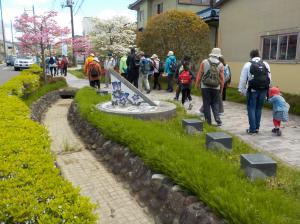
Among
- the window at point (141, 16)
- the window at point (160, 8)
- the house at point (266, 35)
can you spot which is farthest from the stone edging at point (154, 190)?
the window at point (141, 16)

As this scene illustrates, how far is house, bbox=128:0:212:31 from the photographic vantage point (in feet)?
71.9

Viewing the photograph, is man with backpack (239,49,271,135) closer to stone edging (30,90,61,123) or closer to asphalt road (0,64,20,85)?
stone edging (30,90,61,123)

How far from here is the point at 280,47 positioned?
1059 centimetres

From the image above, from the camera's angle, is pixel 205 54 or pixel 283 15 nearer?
pixel 283 15

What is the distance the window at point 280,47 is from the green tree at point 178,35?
4.16 metres

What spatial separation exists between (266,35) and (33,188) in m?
10.9

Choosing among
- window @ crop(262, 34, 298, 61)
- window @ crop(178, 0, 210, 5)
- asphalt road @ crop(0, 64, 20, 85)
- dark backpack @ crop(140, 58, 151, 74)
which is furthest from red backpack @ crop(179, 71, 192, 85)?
window @ crop(178, 0, 210, 5)

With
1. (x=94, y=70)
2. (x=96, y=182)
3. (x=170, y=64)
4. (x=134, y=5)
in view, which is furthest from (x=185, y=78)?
(x=134, y=5)

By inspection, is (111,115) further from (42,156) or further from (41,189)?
(41,189)

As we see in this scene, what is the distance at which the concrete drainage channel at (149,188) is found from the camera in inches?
124

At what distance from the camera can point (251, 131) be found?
6.35 m

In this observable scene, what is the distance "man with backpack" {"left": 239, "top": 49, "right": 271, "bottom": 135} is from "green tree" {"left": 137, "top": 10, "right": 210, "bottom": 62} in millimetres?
9181

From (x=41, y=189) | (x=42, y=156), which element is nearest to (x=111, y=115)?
(x=42, y=156)

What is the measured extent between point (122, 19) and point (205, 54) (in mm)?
15501
